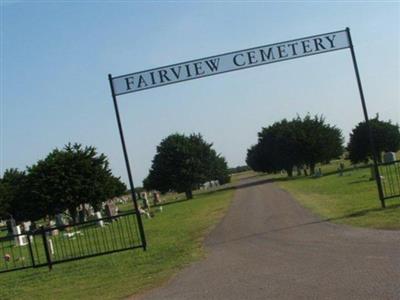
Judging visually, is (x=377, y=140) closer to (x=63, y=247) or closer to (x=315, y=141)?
(x=315, y=141)

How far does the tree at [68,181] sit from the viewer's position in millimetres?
42281

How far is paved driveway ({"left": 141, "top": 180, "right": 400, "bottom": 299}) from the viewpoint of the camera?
7.29 metres

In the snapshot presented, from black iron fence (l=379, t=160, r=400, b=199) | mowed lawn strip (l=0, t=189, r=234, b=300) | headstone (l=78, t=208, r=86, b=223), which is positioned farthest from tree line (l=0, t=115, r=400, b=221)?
mowed lawn strip (l=0, t=189, r=234, b=300)

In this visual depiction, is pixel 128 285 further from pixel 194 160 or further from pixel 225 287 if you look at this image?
pixel 194 160

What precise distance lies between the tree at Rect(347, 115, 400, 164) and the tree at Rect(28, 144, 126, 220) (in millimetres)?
37178

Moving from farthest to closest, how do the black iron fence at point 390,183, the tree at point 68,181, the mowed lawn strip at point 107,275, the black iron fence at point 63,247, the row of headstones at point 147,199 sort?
the row of headstones at point 147,199 → the tree at point 68,181 → the black iron fence at point 390,183 → the black iron fence at point 63,247 → the mowed lawn strip at point 107,275

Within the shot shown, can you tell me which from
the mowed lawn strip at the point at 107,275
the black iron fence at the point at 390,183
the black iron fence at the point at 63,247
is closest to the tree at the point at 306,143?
the black iron fence at the point at 390,183

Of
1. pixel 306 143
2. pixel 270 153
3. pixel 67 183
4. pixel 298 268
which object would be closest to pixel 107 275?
pixel 298 268

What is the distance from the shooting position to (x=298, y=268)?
9008 mm

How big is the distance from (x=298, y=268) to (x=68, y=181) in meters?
35.1

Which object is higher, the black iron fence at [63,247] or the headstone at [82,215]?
the headstone at [82,215]

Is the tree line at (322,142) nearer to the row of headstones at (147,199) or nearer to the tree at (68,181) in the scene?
the row of headstones at (147,199)

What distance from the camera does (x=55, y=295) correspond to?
10.7 m

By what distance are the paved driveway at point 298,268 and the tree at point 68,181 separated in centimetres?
2956
